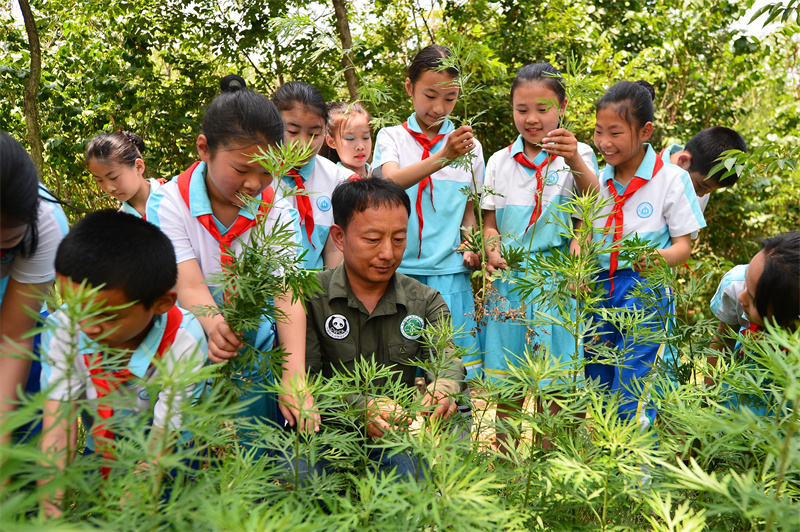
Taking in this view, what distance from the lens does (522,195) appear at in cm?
314

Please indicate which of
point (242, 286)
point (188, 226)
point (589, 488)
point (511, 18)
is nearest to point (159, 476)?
point (242, 286)

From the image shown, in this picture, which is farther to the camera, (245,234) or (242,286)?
(245,234)

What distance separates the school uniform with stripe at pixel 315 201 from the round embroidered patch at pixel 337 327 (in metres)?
0.55

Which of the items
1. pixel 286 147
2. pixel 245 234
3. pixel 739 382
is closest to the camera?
pixel 739 382

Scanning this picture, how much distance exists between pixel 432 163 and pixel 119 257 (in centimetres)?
147

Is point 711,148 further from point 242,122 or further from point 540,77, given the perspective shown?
point 242,122

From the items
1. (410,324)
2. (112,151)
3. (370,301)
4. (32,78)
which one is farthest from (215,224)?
(32,78)

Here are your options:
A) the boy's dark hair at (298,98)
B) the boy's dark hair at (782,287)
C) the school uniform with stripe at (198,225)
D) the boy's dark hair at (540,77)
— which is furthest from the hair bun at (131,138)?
the boy's dark hair at (782,287)

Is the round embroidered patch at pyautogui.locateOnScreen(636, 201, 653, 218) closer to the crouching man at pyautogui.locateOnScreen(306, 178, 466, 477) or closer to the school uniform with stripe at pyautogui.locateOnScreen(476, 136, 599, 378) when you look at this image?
the school uniform with stripe at pyautogui.locateOnScreen(476, 136, 599, 378)

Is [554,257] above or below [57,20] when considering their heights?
below

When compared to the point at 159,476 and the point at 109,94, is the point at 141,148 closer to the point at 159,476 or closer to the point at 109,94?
the point at 109,94

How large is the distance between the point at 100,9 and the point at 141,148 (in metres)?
2.19

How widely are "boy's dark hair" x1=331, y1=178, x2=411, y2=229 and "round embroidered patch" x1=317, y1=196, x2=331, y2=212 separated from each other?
1.47 ft

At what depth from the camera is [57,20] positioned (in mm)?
6898
